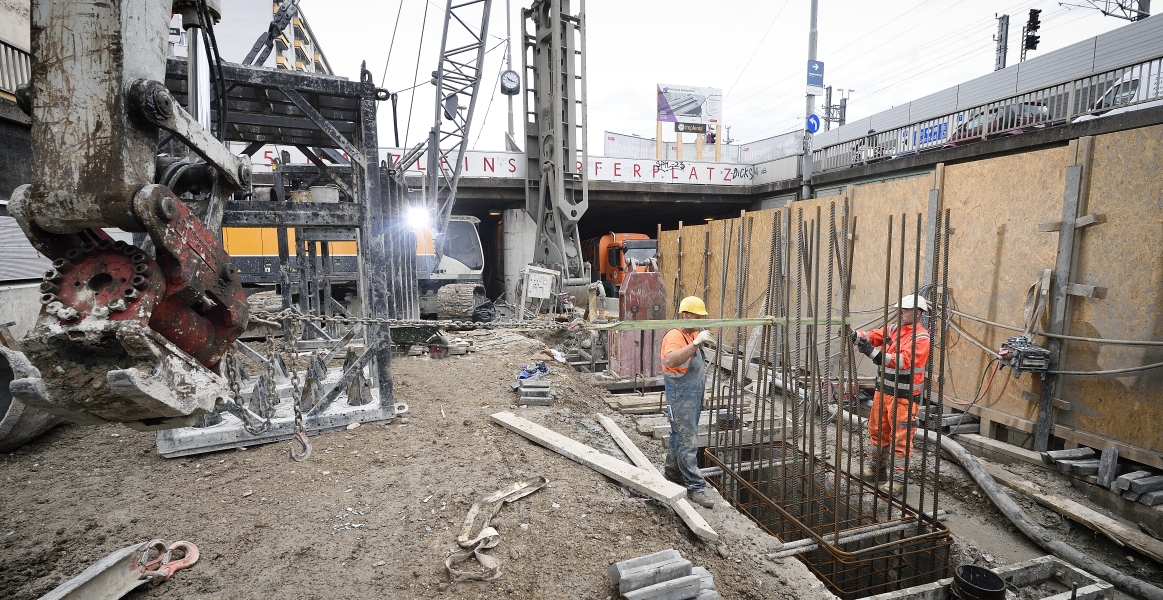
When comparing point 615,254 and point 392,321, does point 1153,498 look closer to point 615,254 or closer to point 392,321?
point 392,321

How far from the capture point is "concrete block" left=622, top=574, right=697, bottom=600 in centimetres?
269

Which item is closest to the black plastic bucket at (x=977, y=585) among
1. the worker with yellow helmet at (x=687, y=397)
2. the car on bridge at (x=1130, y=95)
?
the worker with yellow helmet at (x=687, y=397)

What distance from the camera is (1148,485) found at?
409 cm

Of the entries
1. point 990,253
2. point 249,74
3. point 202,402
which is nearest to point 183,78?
point 249,74

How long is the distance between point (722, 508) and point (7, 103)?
10.4m

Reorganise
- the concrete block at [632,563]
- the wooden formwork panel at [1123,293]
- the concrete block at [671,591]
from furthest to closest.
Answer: the wooden formwork panel at [1123,293] < the concrete block at [632,563] < the concrete block at [671,591]

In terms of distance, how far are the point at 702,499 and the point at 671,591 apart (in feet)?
6.51

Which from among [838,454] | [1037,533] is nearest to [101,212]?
[838,454]

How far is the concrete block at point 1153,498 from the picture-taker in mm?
4016

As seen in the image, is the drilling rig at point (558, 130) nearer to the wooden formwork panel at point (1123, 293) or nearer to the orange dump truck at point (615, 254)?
the orange dump truck at point (615, 254)

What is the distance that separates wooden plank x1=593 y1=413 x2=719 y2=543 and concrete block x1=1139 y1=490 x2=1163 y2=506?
11.5ft

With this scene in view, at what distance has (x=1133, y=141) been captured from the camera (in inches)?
171

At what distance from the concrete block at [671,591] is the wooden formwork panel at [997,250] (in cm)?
457

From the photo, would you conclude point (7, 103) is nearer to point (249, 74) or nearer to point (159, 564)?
point (249, 74)
